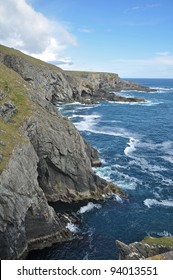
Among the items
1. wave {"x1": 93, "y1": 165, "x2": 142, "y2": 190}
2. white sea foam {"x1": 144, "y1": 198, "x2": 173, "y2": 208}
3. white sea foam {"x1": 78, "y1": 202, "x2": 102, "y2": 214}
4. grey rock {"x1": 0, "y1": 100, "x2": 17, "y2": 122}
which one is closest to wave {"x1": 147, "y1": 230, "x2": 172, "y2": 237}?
white sea foam {"x1": 144, "y1": 198, "x2": 173, "y2": 208}

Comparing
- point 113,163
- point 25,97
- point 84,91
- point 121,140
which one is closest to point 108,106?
point 84,91

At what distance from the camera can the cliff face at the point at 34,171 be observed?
37.0m

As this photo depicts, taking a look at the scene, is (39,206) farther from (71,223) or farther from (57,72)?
(57,72)

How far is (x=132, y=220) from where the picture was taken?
150 feet

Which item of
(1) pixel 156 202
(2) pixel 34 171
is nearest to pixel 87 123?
(1) pixel 156 202

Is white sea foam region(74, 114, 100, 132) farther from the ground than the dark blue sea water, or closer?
farther from the ground

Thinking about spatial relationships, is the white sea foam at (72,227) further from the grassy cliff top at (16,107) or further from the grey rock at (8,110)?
the grey rock at (8,110)

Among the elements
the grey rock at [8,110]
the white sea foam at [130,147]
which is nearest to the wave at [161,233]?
the grey rock at [8,110]

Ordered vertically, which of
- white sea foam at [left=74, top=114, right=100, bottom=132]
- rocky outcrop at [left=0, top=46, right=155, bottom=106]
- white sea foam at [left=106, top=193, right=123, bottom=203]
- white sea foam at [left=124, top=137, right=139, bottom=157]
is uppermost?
rocky outcrop at [left=0, top=46, right=155, bottom=106]

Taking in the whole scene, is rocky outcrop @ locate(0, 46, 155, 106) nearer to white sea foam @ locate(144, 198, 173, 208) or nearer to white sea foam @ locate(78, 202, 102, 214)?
white sea foam @ locate(78, 202, 102, 214)

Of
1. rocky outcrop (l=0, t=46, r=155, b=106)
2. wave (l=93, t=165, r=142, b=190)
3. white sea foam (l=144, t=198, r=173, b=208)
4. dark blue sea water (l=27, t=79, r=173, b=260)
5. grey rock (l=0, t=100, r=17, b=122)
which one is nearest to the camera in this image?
dark blue sea water (l=27, t=79, r=173, b=260)

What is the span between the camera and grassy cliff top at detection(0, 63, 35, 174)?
4225cm

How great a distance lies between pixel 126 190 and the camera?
54781mm

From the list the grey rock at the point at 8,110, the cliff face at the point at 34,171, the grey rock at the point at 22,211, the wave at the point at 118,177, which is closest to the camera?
the grey rock at the point at 22,211
